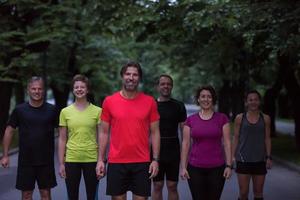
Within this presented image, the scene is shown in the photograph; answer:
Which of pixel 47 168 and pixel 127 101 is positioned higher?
pixel 127 101

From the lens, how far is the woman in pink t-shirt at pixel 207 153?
Result: 611 cm

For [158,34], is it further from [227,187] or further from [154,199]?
[154,199]

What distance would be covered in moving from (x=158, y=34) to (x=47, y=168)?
14306mm

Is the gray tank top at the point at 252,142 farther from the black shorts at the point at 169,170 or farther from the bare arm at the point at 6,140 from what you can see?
the bare arm at the point at 6,140

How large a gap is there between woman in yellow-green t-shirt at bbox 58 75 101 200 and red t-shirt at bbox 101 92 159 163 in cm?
87

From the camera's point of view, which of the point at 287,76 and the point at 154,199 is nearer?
the point at 154,199

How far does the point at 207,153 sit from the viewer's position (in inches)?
241

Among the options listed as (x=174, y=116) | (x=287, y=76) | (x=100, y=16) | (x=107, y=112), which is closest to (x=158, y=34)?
(x=100, y=16)

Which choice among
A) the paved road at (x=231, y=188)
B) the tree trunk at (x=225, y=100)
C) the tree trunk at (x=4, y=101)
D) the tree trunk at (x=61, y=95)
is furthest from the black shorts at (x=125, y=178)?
the tree trunk at (x=225, y=100)

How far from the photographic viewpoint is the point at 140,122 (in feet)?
17.9

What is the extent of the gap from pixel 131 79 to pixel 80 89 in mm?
1081

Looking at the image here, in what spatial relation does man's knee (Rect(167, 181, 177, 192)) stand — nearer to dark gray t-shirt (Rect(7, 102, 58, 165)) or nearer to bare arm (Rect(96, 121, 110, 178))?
dark gray t-shirt (Rect(7, 102, 58, 165))

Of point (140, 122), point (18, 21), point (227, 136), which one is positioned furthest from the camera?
point (18, 21)

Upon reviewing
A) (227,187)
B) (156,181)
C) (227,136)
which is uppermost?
(227,136)
